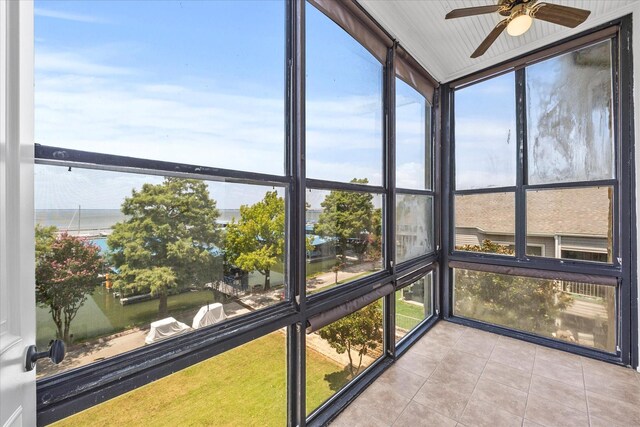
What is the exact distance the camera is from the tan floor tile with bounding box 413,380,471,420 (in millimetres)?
2078

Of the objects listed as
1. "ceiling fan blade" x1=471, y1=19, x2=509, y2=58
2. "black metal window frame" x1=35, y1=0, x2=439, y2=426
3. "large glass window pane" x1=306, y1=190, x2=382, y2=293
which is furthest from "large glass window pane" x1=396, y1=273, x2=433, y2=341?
"ceiling fan blade" x1=471, y1=19, x2=509, y2=58

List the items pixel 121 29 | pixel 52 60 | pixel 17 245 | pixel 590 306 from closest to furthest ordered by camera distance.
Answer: pixel 17 245
pixel 52 60
pixel 121 29
pixel 590 306

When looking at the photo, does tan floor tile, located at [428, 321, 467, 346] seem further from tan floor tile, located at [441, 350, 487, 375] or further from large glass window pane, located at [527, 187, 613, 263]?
large glass window pane, located at [527, 187, 613, 263]

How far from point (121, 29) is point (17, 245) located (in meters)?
0.98

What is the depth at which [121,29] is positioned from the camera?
118 centimetres

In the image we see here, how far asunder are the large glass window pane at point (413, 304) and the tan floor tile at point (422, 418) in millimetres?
918

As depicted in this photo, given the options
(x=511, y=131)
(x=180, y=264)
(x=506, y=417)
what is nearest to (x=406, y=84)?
(x=511, y=131)

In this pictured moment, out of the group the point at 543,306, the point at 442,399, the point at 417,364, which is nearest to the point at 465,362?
the point at 417,364

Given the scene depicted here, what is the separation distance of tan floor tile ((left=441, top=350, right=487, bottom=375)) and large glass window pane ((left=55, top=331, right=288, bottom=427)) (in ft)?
5.87

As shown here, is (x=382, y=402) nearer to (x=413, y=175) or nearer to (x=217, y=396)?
(x=217, y=396)

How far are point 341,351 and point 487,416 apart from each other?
1.16 meters

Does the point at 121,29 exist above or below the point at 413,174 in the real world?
above

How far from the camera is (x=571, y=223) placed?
2.96 metres

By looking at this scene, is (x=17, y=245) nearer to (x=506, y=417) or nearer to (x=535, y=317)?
(x=506, y=417)
